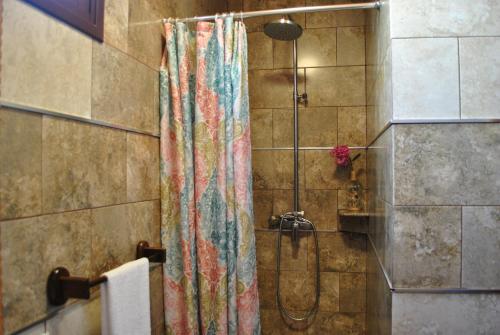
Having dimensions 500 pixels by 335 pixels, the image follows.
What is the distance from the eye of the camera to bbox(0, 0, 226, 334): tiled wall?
29.6 inches

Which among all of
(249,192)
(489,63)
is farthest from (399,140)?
(249,192)

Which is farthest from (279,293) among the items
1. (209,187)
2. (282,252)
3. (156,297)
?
(209,187)

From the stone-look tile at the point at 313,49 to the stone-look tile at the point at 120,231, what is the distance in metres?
1.42

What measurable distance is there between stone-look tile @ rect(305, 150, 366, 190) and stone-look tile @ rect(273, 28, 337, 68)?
2.08 feet

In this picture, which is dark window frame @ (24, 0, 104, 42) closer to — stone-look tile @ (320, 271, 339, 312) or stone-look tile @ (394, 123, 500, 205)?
stone-look tile @ (394, 123, 500, 205)

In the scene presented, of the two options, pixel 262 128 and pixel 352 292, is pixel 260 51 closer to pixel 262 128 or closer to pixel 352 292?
pixel 262 128

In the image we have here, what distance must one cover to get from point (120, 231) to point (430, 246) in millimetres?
1127

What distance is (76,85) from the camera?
3.13 ft

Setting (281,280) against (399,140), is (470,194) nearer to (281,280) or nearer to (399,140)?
(399,140)

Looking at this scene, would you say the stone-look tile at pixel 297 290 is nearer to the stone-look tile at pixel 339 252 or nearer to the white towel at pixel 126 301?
the stone-look tile at pixel 339 252

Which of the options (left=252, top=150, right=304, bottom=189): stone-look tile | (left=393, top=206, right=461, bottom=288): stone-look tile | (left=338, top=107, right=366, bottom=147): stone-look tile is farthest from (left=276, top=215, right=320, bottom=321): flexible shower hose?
(left=393, top=206, right=461, bottom=288): stone-look tile

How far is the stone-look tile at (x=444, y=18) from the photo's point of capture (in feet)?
3.51

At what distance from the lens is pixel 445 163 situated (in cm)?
108

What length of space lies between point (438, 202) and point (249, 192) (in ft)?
2.48
